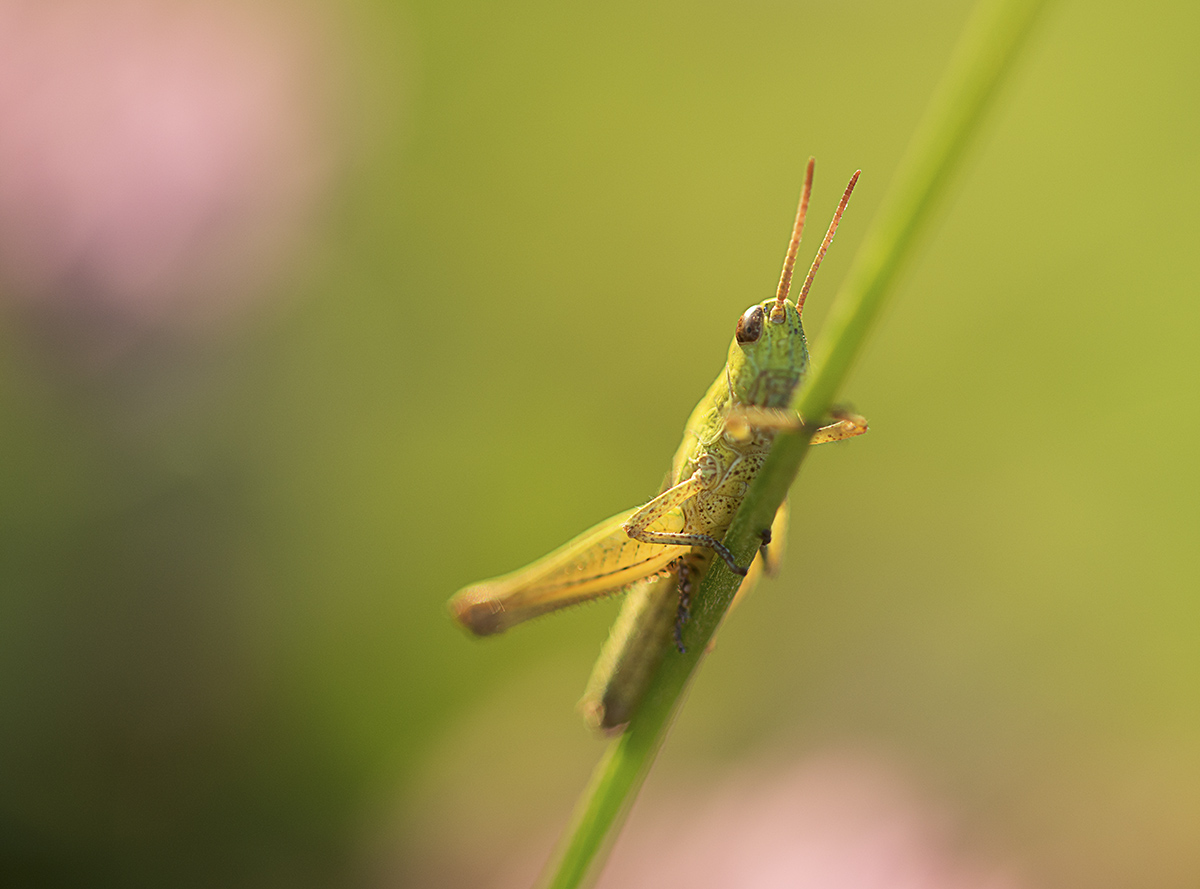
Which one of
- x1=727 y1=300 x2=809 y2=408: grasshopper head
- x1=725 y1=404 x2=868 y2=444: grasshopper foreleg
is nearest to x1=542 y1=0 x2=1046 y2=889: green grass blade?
x1=725 y1=404 x2=868 y2=444: grasshopper foreleg

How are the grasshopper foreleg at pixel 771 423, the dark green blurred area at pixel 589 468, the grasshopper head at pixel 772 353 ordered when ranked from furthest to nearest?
the dark green blurred area at pixel 589 468 → the grasshopper head at pixel 772 353 → the grasshopper foreleg at pixel 771 423

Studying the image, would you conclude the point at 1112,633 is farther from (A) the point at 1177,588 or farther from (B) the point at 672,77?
(B) the point at 672,77

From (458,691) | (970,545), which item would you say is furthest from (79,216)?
(970,545)

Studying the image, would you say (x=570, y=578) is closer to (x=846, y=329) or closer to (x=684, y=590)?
(x=684, y=590)

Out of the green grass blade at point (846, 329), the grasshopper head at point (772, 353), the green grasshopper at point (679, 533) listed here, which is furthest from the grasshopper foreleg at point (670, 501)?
the green grass blade at point (846, 329)

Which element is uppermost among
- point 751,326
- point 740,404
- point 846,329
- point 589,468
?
point 846,329

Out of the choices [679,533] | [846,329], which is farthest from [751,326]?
[846,329]

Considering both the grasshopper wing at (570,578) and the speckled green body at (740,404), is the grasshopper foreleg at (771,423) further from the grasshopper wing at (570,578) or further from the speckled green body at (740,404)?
the grasshopper wing at (570,578)
